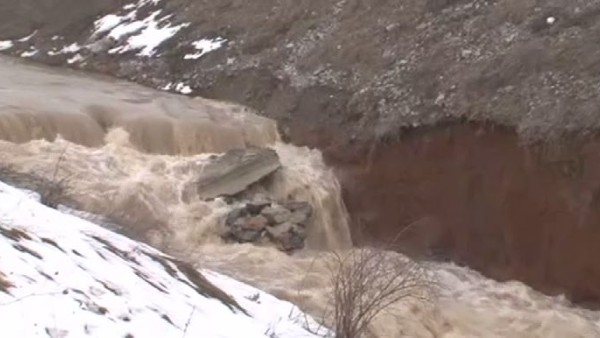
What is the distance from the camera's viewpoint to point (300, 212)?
11.7 metres

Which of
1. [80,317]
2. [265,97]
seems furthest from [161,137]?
[80,317]

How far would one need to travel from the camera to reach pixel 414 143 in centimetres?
1215

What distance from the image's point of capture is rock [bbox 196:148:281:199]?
11578 mm

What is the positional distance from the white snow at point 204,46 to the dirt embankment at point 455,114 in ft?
1.28

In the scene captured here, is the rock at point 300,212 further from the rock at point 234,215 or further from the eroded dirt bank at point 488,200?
the eroded dirt bank at point 488,200

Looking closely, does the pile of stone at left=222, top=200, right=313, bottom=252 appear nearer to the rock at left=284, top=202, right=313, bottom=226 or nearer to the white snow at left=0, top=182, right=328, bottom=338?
the rock at left=284, top=202, right=313, bottom=226

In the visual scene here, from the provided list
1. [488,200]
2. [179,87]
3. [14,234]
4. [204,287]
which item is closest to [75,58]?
[179,87]

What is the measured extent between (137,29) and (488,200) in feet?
30.5

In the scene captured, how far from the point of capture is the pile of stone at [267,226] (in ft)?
35.7

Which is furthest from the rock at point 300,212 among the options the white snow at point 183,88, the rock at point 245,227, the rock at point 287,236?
the white snow at point 183,88

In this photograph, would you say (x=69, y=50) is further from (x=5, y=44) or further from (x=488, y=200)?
(x=488, y=200)

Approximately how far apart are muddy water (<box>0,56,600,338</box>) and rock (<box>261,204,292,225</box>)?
0.44 metres

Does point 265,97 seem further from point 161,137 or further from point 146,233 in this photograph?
point 146,233

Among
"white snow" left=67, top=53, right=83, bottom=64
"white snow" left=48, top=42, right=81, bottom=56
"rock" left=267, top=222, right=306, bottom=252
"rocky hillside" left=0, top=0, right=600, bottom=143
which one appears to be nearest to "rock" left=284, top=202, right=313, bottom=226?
"rock" left=267, top=222, right=306, bottom=252
